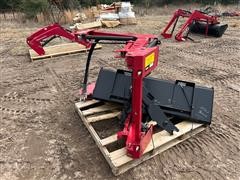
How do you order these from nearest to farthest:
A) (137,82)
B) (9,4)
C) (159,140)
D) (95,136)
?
1. (137,82)
2. (159,140)
3. (95,136)
4. (9,4)

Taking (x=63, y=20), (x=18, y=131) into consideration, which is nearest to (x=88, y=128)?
(x=18, y=131)

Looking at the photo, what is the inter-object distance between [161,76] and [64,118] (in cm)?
222

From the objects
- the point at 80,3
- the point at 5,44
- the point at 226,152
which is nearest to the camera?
the point at 226,152

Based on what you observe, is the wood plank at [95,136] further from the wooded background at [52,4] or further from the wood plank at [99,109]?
the wooded background at [52,4]

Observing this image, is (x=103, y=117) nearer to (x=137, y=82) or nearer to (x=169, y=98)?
(x=169, y=98)

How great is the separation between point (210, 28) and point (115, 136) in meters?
6.10

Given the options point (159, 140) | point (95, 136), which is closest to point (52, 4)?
point (95, 136)

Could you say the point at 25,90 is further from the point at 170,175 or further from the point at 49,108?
A: the point at 170,175

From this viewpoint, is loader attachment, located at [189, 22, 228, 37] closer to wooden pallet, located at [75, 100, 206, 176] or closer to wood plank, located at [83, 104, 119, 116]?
wooden pallet, located at [75, 100, 206, 176]

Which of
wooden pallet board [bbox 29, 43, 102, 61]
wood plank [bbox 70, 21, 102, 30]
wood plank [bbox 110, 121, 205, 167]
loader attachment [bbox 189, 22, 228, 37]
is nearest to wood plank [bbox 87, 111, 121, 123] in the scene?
wood plank [bbox 110, 121, 205, 167]

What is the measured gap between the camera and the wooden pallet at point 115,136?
111 inches

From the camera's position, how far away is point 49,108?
13.5 ft

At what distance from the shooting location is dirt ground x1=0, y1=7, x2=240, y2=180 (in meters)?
2.89

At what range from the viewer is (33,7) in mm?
11320
